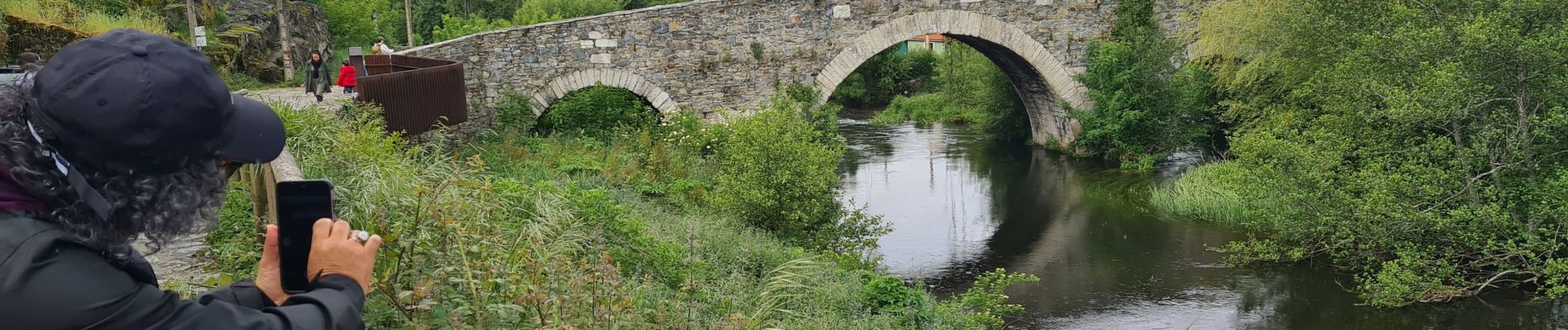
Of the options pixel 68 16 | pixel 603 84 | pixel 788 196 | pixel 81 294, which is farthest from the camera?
pixel 603 84

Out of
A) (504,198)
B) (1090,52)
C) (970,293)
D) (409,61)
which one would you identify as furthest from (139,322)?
(1090,52)

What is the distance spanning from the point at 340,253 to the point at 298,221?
0.46 ft

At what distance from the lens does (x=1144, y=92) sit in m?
16.7

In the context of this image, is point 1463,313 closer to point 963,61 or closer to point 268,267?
point 268,267

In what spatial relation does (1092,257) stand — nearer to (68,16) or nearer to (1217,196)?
(1217,196)

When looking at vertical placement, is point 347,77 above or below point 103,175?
below

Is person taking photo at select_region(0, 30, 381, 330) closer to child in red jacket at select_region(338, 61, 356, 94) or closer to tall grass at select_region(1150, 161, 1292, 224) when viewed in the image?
tall grass at select_region(1150, 161, 1292, 224)

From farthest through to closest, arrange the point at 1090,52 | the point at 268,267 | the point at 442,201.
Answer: the point at 1090,52 → the point at 442,201 → the point at 268,267

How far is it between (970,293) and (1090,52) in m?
10.4

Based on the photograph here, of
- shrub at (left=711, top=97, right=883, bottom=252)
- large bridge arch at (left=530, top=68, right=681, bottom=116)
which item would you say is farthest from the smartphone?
large bridge arch at (left=530, top=68, right=681, bottom=116)

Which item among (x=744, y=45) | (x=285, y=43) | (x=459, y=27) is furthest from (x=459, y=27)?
(x=744, y=45)

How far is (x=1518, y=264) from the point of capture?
9141 millimetres

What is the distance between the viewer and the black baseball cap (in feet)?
4.43

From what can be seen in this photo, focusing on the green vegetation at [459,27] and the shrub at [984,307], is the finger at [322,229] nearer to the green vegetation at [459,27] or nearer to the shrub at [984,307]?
the shrub at [984,307]
